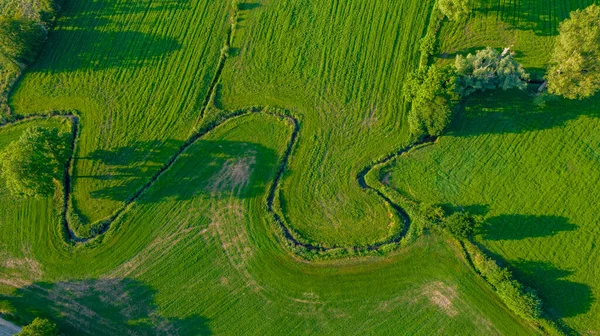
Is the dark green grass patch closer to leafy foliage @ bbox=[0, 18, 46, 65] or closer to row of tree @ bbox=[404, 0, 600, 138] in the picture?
row of tree @ bbox=[404, 0, 600, 138]

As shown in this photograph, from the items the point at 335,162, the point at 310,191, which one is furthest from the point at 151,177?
the point at 335,162

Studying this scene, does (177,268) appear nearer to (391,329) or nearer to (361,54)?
(391,329)

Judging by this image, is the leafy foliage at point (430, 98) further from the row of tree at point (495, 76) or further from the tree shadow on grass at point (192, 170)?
the tree shadow on grass at point (192, 170)

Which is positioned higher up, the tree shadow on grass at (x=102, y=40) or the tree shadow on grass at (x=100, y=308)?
the tree shadow on grass at (x=102, y=40)

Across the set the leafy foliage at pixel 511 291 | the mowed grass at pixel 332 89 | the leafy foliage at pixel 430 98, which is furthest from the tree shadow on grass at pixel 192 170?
the leafy foliage at pixel 511 291

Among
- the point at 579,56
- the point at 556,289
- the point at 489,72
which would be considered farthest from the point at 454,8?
the point at 556,289
